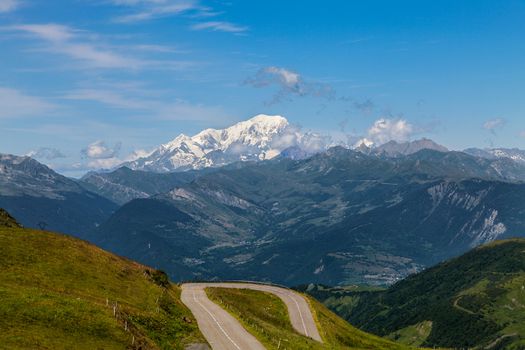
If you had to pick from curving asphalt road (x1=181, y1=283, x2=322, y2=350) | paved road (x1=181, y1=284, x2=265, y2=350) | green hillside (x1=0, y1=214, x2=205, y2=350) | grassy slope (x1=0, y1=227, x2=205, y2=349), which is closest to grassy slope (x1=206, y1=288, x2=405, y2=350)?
curving asphalt road (x1=181, y1=283, x2=322, y2=350)

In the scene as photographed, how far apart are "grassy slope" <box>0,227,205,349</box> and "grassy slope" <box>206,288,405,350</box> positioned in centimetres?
1469

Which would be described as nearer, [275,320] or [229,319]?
[229,319]

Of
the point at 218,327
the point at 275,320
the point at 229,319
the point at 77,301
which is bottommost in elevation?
the point at 275,320

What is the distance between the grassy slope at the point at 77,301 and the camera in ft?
207

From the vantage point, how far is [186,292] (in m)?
142

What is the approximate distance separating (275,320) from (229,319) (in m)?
24.0

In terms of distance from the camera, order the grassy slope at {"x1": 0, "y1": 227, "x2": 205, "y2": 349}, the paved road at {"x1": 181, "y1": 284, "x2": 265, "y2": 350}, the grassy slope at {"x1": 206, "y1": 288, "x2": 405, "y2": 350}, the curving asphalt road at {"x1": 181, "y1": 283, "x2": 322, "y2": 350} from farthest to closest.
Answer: the grassy slope at {"x1": 206, "y1": 288, "x2": 405, "y2": 350}, the curving asphalt road at {"x1": 181, "y1": 283, "x2": 322, "y2": 350}, the paved road at {"x1": 181, "y1": 284, "x2": 265, "y2": 350}, the grassy slope at {"x1": 0, "y1": 227, "x2": 205, "y2": 349}

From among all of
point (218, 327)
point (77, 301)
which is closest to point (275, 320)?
point (218, 327)

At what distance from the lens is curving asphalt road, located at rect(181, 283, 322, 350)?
279 feet

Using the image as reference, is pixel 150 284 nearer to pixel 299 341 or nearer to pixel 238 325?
pixel 238 325

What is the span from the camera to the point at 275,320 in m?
126

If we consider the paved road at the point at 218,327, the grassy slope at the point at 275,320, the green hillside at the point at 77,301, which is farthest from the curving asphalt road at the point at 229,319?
the green hillside at the point at 77,301

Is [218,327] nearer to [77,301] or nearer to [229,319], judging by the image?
[229,319]

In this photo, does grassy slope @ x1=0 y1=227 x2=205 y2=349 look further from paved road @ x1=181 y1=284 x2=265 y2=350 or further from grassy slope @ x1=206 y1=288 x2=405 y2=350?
grassy slope @ x1=206 y1=288 x2=405 y2=350
